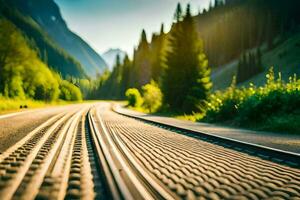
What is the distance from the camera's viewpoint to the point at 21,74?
2137 inches

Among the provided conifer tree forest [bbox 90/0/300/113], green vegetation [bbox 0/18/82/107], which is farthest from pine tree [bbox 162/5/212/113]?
green vegetation [bbox 0/18/82/107]

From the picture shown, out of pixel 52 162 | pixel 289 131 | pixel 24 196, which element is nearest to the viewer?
pixel 24 196

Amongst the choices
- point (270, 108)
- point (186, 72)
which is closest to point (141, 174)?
point (270, 108)

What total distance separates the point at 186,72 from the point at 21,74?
106 ft

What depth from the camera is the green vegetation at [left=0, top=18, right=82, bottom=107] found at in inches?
1884

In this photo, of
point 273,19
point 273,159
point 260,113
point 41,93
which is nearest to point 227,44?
point 273,19

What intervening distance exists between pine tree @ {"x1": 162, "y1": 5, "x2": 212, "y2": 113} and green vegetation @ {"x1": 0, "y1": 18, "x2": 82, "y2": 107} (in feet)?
45.3

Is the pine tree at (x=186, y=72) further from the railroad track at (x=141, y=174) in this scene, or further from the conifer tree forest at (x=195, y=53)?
the railroad track at (x=141, y=174)

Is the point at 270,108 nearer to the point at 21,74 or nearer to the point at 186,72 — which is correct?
the point at 186,72

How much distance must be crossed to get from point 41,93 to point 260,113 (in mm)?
48952

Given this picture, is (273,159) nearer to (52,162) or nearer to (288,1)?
(52,162)

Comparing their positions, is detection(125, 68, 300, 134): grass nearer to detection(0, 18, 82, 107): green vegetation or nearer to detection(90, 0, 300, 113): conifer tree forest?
detection(90, 0, 300, 113): conifer tree forest

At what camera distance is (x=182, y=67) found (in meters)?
33.2

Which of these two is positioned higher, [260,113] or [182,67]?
[182,67]
